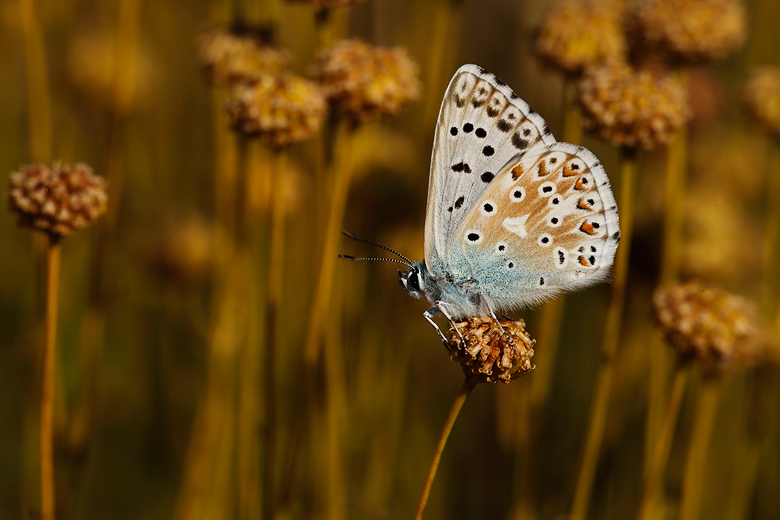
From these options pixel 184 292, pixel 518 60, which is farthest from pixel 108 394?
pixel 518 60

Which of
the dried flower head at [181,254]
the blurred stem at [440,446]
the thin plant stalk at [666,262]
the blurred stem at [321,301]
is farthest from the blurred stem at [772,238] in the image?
the dried flower head at [181,254]

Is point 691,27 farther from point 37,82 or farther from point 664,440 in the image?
point 37,82

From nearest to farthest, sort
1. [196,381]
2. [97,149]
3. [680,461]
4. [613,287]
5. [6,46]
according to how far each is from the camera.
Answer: [613,287]
[680,461]
[196,381]
[97,149]
[6,46]

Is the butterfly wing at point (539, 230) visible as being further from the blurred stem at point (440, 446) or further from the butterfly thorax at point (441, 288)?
the blurred stem at point (440, 446)

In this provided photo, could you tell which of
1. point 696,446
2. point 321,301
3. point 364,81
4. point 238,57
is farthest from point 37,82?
point 696,446

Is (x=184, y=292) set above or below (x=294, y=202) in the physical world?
below

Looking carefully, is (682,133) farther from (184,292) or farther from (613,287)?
(184,292)
